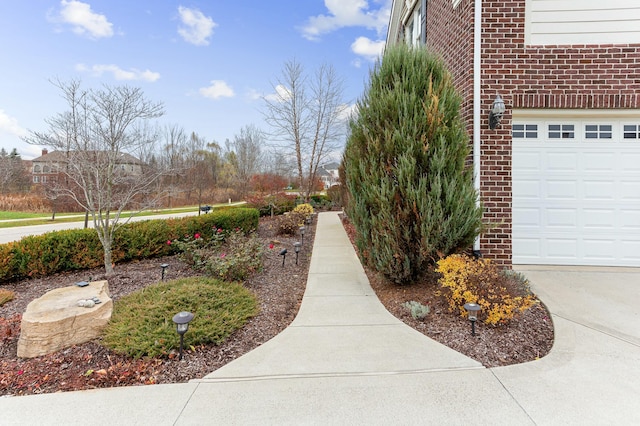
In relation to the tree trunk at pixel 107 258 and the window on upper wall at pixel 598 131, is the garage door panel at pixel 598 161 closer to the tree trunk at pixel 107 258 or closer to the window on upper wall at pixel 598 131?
the window on upper wall at pixel 598 131

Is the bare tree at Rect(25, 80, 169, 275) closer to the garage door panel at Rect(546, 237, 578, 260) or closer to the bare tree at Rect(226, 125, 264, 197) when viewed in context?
the garage door panel at Rect(546, 237, 578, 260)

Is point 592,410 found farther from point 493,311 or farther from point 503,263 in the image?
point 503,263

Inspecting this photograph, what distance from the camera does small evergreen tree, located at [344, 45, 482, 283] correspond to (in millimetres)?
3721

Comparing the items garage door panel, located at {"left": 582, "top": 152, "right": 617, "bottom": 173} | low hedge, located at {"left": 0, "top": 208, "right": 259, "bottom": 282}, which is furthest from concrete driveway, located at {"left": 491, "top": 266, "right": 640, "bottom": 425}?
low hedge, located at {"left": 0, "top": 208, "right": 259, "bottom": 282}

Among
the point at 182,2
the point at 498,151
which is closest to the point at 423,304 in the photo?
the point at 498,151

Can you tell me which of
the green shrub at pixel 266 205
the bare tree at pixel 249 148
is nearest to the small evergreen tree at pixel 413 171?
the green shrub at pixel 266 205

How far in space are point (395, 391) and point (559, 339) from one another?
1922 mm

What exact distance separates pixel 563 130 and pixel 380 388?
5.20 m

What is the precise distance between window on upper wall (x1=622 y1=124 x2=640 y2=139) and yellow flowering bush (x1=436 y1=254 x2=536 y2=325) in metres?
3.59

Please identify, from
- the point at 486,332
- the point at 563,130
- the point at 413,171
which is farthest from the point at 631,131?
the point at 486,332

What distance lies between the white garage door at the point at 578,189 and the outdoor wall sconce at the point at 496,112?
64 cm

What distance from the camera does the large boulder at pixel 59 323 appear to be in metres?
2.70

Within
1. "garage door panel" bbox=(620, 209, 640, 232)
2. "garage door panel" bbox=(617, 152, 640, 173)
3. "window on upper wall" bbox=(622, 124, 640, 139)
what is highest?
"window on upper wall" bbox=(622, 124, 640, 139)

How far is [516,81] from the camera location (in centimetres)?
459
